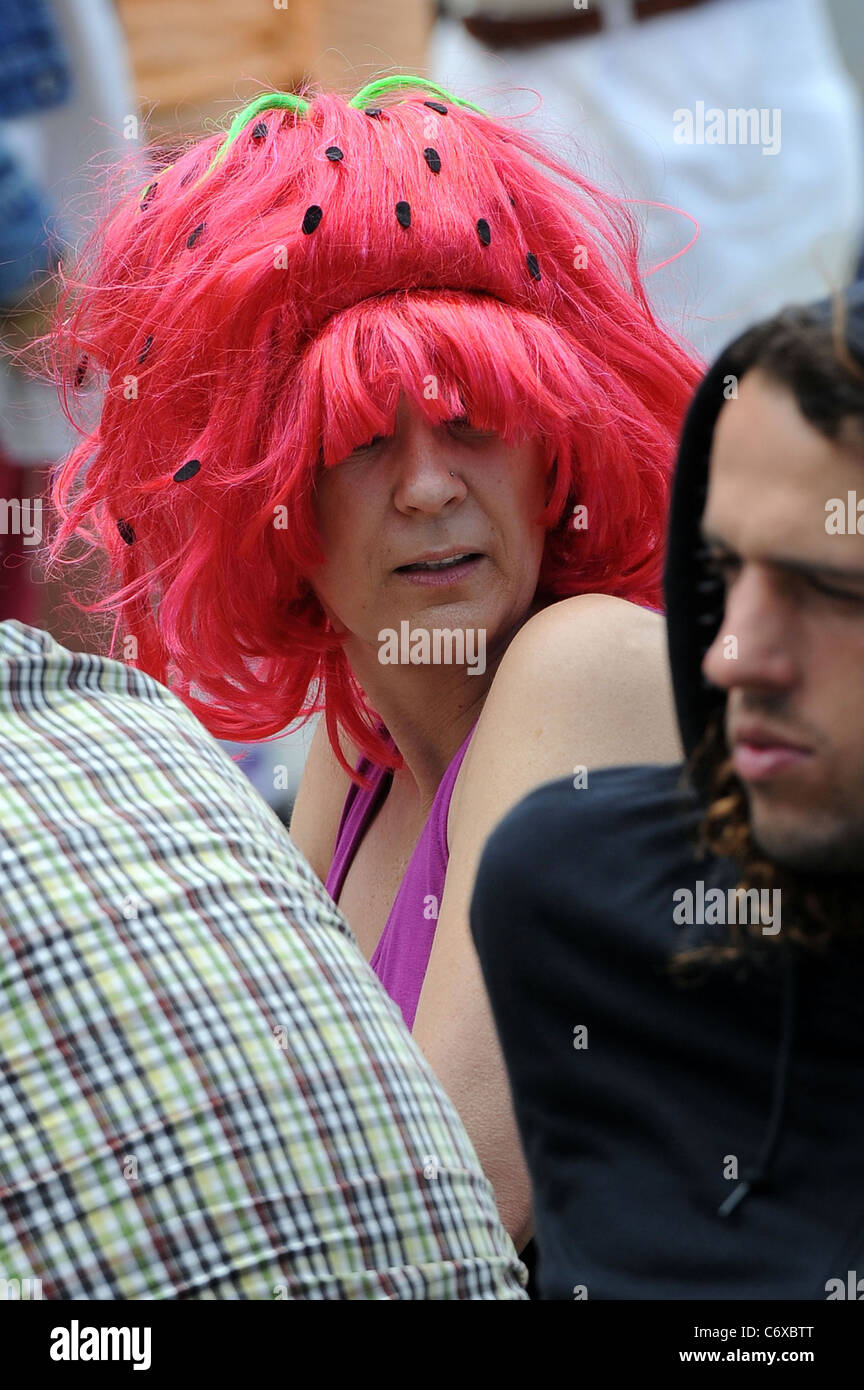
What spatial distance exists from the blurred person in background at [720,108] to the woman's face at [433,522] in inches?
85.3

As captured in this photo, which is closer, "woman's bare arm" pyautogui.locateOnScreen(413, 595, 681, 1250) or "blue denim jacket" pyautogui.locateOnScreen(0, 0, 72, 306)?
"woman's bare arm" pyautogui.locateOnScreen(413, 595, 681, 1250)

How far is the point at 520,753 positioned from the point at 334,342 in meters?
0.44

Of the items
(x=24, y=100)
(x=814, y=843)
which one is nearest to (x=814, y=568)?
(x=814, y=843)

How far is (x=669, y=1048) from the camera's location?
846mm

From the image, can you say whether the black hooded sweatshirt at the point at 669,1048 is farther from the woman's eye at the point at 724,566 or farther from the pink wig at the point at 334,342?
the pink wig at the point at 334,342

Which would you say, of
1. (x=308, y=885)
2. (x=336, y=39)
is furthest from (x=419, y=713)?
(x=336, y=39)

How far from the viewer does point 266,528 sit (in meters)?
1.59

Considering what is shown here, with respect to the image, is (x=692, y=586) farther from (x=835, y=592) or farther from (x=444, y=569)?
(x=444, y=569)

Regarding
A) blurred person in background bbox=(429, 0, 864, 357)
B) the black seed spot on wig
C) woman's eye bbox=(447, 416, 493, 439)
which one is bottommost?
woman's eye bbox=(447, 416, 493, 439)

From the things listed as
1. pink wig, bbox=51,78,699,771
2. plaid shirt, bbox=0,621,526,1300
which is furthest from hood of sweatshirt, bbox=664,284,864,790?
pink wig, bbox=51,78,699,771

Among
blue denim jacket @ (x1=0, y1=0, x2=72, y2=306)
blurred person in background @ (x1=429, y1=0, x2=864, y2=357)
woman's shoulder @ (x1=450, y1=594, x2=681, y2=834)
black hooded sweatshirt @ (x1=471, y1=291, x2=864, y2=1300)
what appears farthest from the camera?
blurred person in background @ (x1=429, y1=0, x2=864, y2=357)

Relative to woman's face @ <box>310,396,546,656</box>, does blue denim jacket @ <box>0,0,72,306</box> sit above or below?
above

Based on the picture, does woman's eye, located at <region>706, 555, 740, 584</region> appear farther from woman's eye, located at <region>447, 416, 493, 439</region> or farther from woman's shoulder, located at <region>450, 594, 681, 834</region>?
woman's eye, located at <region>447, 416, 493, 439</region>

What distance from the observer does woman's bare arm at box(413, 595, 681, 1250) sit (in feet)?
4.21
